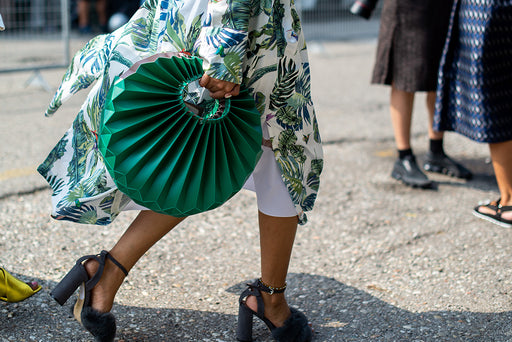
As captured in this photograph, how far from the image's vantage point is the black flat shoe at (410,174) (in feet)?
11.8

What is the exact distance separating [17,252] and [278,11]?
1.63 m

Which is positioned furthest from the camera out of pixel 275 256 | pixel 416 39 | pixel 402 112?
pixel 402 112

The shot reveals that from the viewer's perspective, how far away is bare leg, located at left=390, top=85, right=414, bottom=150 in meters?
3.57

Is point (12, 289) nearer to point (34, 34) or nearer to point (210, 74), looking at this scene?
point (210, 74)

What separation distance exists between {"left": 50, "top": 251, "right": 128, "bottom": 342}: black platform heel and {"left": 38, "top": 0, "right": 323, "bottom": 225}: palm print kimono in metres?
0.17

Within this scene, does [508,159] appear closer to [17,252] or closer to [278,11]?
[278,11]

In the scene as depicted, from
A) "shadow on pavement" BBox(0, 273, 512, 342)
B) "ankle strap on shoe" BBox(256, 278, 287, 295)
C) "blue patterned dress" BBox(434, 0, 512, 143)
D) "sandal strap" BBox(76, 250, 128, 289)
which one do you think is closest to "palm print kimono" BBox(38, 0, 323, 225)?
"sandal strap" BBox(76, 250, 128, 289)

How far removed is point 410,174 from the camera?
3.64m

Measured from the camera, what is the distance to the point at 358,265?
2.72 m

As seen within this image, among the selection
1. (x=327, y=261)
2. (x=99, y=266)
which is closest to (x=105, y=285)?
(x=99, y=266)

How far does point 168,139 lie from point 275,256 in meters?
0.60

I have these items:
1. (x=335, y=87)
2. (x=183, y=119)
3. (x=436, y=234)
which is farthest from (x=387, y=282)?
(x=335, y=87)

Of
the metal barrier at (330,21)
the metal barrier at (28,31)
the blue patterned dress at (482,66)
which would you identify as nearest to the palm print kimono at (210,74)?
the blue patterned dress at (482,66)

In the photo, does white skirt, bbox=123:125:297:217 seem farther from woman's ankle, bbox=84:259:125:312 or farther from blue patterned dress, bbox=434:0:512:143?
blue patterned dress, bbox=434:0:512:143
